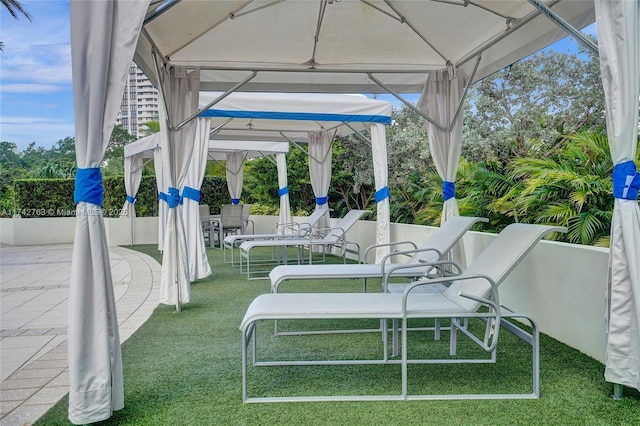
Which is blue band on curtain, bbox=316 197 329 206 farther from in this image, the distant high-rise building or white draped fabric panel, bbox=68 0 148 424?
the distant high-rise building

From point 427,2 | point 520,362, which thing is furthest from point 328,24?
A: point 520,362

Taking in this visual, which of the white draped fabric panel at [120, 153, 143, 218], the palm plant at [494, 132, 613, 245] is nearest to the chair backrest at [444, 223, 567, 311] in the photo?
the palm plant at [494, 132, 613, 245]

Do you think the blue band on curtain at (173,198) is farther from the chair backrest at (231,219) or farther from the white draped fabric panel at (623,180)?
the chair backrest at (231,219)

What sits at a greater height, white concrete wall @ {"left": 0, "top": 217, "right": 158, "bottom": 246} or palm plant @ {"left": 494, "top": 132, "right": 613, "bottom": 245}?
palm plant @ {"left": 494, "top": 132, "right": 613, "bottom": 245}

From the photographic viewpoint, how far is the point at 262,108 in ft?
26.1

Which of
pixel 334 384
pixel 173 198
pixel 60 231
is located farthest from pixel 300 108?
pixel 60 231

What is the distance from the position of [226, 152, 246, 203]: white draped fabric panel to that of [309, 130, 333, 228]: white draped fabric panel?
425cm

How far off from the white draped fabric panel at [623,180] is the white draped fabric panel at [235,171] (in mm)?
12557

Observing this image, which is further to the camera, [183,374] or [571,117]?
[571,117]

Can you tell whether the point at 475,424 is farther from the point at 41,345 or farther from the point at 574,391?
the point at 41,345

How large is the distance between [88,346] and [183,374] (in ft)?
3.20

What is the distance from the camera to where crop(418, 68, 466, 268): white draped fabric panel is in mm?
6293

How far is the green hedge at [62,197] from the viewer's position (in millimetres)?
17438

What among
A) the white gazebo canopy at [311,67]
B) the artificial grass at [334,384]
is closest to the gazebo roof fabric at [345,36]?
the white gazebo canopy at [311,67]
